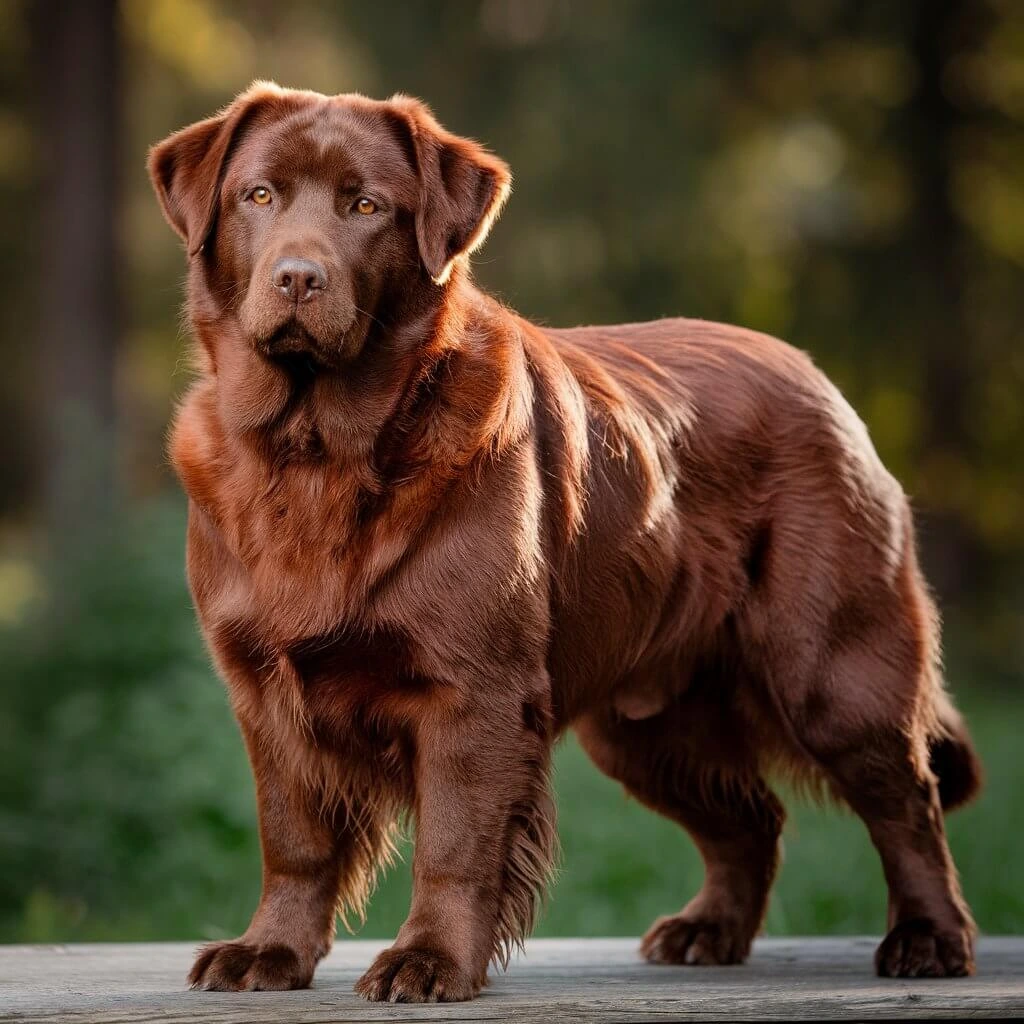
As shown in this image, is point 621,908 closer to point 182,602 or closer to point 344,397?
point 182,602

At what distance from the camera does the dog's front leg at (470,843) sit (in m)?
3.42

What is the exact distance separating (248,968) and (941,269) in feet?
44.1

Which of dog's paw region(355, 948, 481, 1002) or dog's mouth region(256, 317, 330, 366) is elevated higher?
dog's mouth region(256, 317, 330, 366)

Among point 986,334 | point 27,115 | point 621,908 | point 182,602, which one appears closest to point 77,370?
point 27,115

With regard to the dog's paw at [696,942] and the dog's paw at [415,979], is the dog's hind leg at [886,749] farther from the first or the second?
the dog's paw at [415,979]

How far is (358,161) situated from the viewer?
3.64 m

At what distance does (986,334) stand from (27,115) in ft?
29.6

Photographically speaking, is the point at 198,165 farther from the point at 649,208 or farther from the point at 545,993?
the point at 649,208

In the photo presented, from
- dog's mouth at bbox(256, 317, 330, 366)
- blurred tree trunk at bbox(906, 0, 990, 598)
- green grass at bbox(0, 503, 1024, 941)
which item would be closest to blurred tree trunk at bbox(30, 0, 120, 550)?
green grass at bbox(0, 503, 1024, 941)

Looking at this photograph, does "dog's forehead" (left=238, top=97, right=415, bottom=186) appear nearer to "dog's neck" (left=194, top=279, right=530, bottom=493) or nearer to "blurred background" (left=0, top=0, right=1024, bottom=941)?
"dog's neck" (left=194, top=279, right=530, bottom=493)

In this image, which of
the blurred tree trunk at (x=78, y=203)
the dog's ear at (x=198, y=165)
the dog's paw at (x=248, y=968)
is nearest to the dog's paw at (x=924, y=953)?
the dog's paw at (x=248, y=968)

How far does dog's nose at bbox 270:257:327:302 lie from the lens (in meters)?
3.38

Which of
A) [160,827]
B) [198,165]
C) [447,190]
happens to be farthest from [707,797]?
[160,827]

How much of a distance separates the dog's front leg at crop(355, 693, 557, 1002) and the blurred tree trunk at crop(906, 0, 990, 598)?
12.7 m
